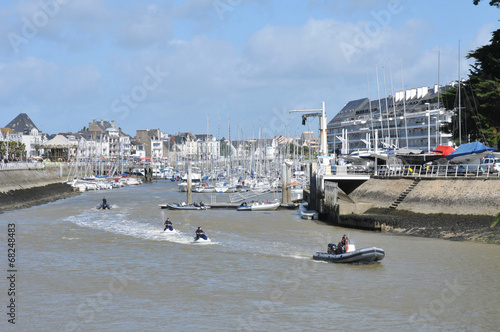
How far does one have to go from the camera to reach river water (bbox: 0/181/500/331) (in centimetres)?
2309

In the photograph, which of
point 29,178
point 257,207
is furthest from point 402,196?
point 29,178

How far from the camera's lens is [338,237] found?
44281 mm

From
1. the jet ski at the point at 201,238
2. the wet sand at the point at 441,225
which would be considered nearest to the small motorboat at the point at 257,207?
the wet sand at the point at 441,225

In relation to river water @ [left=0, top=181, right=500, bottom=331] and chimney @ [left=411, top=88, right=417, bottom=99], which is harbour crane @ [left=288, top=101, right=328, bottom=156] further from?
chimney @ [left=411, top=88, right=417, bottom=99]

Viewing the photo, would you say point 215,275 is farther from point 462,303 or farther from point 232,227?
point 232,227

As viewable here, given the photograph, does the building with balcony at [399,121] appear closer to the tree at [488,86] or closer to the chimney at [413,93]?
the chimney at [413,93]

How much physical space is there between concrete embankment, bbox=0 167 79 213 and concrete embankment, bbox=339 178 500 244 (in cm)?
4279

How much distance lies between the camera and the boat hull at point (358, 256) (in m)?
32.5

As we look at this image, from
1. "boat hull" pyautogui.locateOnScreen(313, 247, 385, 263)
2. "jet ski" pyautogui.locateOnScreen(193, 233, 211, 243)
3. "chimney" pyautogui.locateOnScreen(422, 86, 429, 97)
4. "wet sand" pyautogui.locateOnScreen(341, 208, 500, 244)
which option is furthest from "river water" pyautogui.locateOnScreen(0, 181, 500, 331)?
"chimney" pyautogui.locateOnScreen(422, 86, 429, 97)

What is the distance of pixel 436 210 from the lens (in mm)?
45062

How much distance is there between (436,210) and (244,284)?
71.5ft

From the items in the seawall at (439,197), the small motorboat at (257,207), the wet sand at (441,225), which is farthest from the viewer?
the small motorboat at (257,207)

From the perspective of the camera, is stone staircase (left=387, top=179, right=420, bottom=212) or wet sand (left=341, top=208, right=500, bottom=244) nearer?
wet sand (left=341, top=208, right=500, bottom=244)

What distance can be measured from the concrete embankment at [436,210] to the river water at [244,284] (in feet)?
5.54
